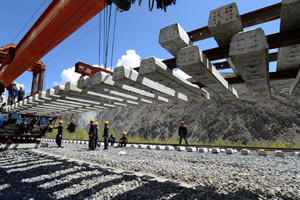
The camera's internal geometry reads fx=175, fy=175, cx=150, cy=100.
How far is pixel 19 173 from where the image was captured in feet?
13.3

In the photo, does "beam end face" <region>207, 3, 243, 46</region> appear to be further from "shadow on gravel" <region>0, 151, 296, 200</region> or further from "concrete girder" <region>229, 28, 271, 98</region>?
"shadow on gravel" <region>0, 151, 296, 200</region>

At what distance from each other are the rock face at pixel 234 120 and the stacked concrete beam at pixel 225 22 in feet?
52.0

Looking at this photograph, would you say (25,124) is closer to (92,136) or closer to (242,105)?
(92,136)

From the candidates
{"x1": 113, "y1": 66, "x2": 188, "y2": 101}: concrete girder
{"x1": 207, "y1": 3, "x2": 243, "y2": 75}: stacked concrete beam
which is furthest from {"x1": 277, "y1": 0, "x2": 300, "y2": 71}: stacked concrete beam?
{"x1": 113, "y1": 66, "x2": 188, "y2": 101}: concrete girder

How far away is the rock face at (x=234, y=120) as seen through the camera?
66.5ft

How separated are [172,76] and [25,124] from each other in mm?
9028

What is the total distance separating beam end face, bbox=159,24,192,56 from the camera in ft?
7.41

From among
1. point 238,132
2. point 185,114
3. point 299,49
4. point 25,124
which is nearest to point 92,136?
point 25,124

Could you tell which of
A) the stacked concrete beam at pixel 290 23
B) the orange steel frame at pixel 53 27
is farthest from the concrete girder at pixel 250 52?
the orange steel frame at pixel 53 27

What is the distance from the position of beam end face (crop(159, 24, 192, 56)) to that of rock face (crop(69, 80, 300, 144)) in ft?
52.6

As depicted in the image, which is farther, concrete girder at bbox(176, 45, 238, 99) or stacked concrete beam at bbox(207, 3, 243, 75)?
concrete girder at bbox(176, 45, 238, 99)

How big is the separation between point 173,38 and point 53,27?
23.1 feet

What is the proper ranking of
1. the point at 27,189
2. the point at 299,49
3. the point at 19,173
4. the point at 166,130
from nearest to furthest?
the point at 299,49, the point at 27,189, the point at 19,173, the point at 166,130

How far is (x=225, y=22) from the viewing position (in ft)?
6.66
